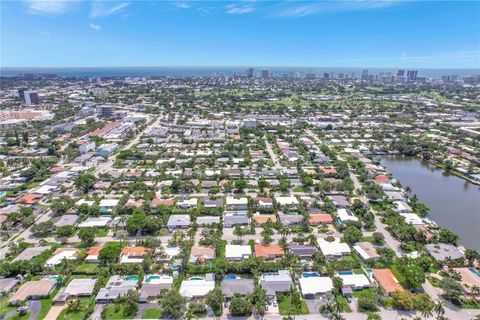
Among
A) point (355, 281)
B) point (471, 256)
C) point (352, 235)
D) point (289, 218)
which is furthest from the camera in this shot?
point (289, 218)

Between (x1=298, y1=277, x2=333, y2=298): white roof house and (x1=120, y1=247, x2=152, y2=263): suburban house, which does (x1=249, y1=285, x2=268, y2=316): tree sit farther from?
(x1=120, y1=247, x2=152, y2=263): suburban house

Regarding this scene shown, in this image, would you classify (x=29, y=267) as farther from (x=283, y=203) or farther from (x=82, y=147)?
(x=82, y=147)

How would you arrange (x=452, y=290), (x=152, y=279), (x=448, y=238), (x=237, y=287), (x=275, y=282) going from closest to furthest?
(x=452, y=290) → (x=237, y=287) → (x=275, y=282) → (x=152, y=279) → (x=448, y=238)

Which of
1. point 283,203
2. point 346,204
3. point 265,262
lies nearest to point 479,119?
point 346,204

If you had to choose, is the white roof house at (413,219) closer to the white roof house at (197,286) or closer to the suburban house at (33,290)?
the white roof house at (197,286)

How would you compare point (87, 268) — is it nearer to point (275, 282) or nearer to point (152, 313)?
point (152, 313)

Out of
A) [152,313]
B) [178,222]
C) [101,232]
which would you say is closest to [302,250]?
[178,222]
